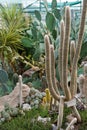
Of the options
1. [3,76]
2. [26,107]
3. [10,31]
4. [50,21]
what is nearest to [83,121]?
[26,107]

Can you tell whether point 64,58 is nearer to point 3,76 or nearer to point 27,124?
point 27,124

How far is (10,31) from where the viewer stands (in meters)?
5.23

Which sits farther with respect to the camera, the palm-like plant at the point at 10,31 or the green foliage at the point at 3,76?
the palm-like plant at the point at 10,31

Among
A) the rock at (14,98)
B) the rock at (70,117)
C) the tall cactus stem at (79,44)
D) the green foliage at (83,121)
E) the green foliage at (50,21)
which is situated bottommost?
the rock at (14,98)

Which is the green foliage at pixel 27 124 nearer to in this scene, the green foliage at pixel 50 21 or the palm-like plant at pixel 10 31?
the green foliage at pixel 50 21

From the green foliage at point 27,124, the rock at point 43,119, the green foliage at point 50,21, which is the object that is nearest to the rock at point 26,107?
the green foliage at point 27,124

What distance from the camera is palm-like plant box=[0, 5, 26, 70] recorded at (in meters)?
5.02

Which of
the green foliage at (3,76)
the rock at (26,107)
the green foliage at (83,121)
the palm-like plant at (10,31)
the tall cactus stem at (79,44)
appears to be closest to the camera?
the tall cactus stem at (79,44)

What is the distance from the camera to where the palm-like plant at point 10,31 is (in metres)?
5.02

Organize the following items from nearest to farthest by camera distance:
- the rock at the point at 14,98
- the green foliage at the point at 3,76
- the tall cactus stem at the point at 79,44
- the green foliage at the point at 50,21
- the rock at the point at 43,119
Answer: the tall cactus stem at the point at 79,44, the rock at the point at 43,119, the rock at the point at 14,98, the green foliage at the point at 3,76, the green foliage at the point at 50,21

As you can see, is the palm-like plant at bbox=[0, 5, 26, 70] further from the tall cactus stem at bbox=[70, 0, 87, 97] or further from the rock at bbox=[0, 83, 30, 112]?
the tall cactus stem at bbox=[70, 0, 87, 97]

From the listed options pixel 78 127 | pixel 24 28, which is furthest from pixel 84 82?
pixel 24 28

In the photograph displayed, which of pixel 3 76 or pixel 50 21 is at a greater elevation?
pixel 50 21

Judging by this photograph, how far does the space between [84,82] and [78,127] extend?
1.31ft
